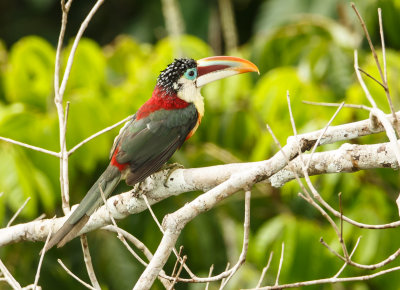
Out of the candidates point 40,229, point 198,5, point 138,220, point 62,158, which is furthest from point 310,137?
point 198,5

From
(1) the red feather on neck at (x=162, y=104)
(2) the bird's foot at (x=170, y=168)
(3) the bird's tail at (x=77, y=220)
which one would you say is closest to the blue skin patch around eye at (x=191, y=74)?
(1) the red feather on neck at (x=162, y=104)

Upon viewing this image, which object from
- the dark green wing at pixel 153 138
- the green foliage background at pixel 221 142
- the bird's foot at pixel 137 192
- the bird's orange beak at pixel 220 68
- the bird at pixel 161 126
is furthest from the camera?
the green foliage background at pixel 221 142

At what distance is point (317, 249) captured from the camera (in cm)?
501

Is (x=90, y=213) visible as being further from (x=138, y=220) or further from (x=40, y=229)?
(x=138, y=220)

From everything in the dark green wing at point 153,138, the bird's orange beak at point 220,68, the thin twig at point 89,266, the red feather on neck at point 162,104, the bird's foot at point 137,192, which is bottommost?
the thin twig at point 89,266

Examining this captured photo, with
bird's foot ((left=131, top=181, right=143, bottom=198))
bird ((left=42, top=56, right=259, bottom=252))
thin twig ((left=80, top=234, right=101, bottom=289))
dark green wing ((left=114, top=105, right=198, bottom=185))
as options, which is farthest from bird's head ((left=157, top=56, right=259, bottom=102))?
thin twig ((left=80, top=234, right=101, bottom=289))

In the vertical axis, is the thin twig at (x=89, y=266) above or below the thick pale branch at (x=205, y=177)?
below

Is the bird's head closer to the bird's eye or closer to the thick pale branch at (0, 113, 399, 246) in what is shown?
the bird's eye

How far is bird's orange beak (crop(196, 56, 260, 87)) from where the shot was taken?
Answer: 13.9 ft

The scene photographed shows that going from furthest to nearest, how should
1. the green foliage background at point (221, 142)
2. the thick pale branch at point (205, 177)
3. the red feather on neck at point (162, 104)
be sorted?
1. the green foliage background at point (221, 142)
2. the red feather on neck at point (162, 104)
3. the thick pale branch at point (205, 177)

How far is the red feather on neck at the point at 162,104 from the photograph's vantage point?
437 centimetres

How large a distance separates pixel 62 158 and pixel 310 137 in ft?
3.74

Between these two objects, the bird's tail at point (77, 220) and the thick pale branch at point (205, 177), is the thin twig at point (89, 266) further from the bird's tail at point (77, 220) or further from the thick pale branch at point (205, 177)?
the thick pale branch at point (205, 177)

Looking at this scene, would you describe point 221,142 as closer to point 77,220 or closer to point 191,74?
point 191,74
